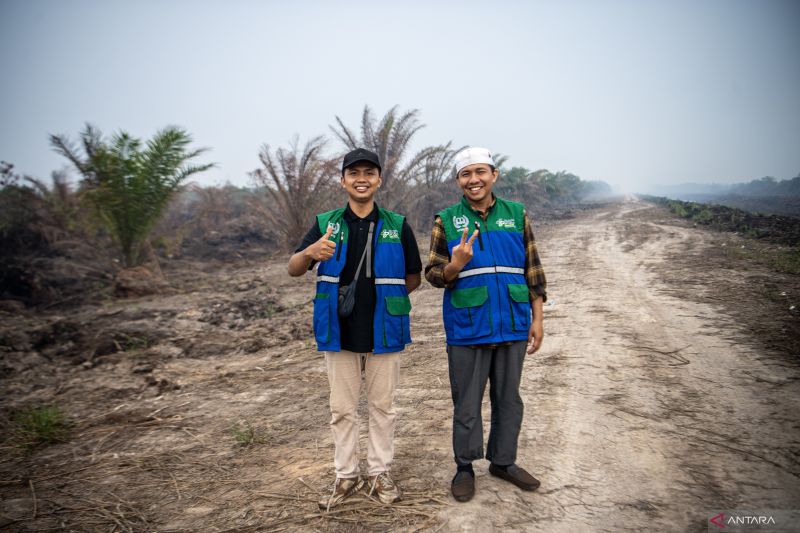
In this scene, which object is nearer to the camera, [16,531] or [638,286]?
[16,531]

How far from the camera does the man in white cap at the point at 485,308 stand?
7.84ft

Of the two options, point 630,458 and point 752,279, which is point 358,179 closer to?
point 630,458

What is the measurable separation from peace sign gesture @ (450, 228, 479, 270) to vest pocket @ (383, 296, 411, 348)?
0.35 meters

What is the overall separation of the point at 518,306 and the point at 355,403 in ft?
3.52

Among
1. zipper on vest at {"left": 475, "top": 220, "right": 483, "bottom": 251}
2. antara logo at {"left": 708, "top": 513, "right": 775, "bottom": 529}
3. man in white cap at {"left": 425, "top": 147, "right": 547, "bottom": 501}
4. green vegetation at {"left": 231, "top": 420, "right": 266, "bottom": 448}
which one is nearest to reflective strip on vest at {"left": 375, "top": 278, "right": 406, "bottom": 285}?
man in white cap at {"left": 425, "top": 147, "right": 547, "bottom": 501}

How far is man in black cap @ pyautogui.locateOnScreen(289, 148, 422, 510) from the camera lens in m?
2.38

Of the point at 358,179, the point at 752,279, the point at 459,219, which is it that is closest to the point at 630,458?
the point at 459,219

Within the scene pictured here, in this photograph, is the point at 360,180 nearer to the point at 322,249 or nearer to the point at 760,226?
the point at 322,249

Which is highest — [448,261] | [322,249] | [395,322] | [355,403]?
[322,249]

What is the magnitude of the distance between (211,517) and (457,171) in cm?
247

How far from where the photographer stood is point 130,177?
9.62 metres

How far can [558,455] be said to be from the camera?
2838mm

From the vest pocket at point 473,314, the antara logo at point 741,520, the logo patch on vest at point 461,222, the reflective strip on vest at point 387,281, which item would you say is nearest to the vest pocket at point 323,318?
the reflective strip on vest at point 387,281

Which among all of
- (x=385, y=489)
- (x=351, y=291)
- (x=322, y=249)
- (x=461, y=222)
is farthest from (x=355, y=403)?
(x=461, y=222)
